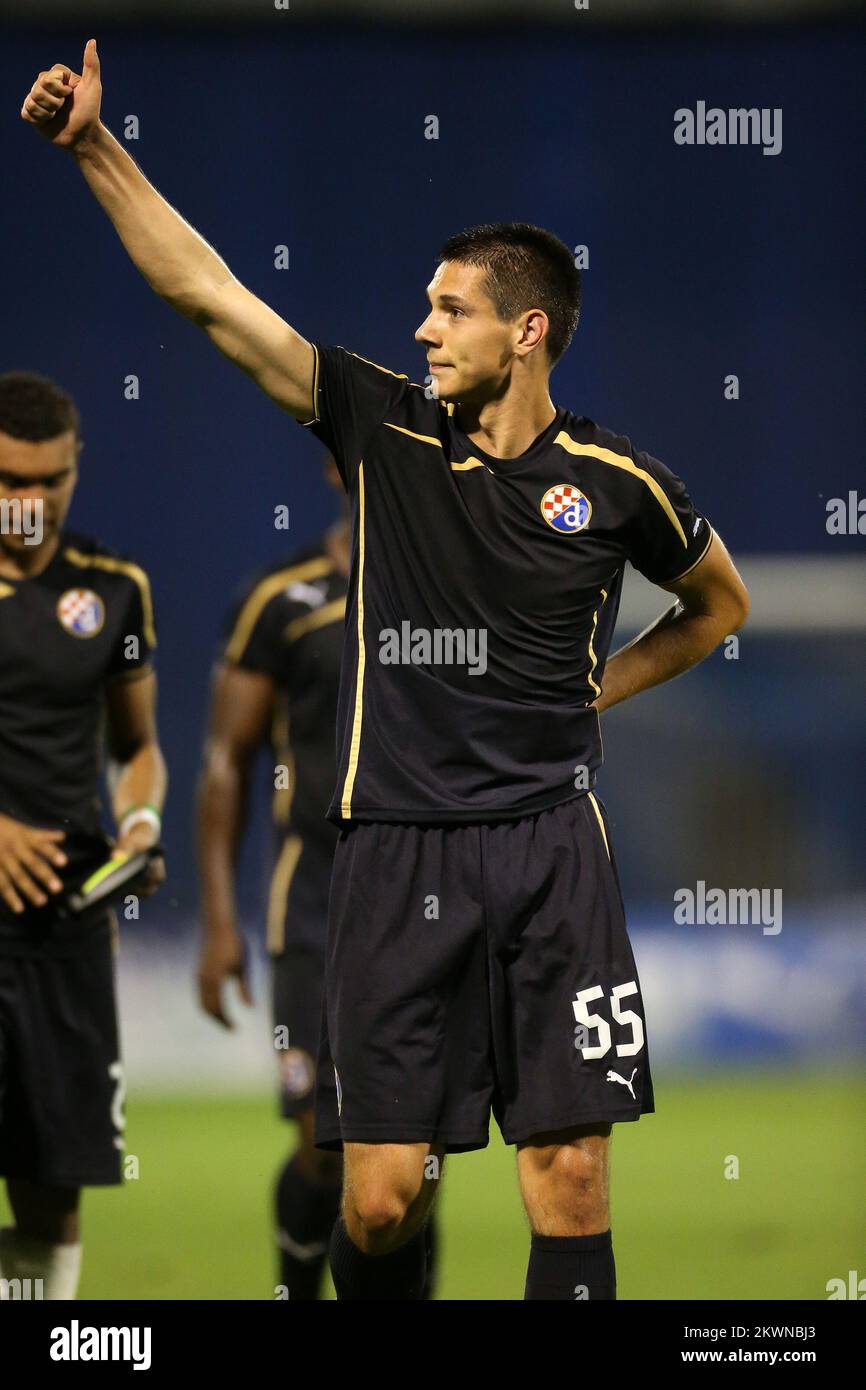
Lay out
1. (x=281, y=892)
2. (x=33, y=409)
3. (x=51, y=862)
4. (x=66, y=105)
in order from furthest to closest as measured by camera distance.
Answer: (x=281, y=892) → (x=33, y=409) → (x=51, y=862) → (x=66, y=105)

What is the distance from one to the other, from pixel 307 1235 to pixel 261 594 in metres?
1.60

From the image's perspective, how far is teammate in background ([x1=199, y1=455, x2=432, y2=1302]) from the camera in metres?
4.50

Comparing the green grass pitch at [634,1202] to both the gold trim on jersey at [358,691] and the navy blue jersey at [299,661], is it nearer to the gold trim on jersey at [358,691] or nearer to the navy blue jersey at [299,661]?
the navy blue jersey at [299,661]

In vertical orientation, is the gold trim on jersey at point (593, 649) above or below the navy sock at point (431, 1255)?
above

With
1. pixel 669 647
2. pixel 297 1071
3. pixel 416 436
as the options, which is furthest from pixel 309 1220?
Result: pixel 416 436

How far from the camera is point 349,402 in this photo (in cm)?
323

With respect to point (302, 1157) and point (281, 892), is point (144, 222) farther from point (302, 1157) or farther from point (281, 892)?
point (302, 1157)

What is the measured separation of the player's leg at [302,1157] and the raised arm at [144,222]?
6.23ft

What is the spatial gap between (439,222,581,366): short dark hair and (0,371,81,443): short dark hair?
1.26 metres

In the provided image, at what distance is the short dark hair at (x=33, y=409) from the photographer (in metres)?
4.16

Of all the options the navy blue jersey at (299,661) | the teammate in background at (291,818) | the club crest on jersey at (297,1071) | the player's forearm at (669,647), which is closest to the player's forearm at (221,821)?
the teammate in background at (291,818)

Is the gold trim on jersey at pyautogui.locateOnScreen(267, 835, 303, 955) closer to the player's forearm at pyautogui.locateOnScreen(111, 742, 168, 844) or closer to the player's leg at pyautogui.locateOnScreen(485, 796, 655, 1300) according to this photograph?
the player's forearm at pyautogui.locateOnScreen(111, 742, 168, 844)

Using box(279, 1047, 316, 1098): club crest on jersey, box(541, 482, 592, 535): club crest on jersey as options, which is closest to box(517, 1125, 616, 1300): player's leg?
box(541, 482, 592, 535): club crest on jersey

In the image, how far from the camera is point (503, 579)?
3.19 metres
